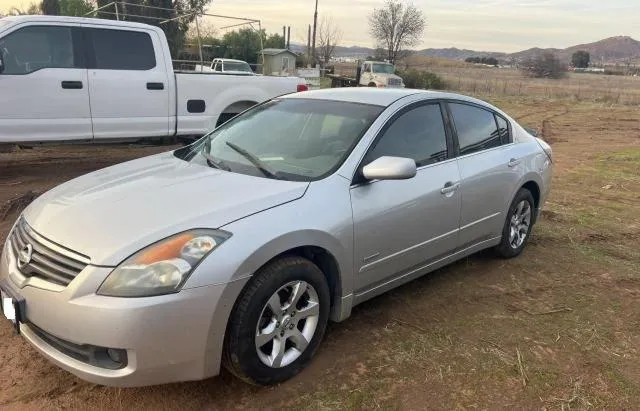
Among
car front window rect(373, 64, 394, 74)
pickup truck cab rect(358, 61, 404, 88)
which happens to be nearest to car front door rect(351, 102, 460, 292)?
pickup truck cab rect(358, 61, 404, 88)

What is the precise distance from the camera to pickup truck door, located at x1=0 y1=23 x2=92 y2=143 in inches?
265

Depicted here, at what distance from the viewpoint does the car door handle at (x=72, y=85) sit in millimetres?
7012

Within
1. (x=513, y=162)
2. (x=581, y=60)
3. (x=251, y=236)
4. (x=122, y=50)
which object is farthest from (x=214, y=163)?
(x=581, y=60)

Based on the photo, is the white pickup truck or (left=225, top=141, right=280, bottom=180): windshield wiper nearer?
(left=225, top=141, right=280, bottom=180): windshield wiper

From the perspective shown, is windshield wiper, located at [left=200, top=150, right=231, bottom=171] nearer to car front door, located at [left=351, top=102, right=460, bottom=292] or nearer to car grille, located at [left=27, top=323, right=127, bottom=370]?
car front door, located at [left=351, top=102, right=460, bottom=292]

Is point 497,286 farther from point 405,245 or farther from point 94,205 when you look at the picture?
point 94,205

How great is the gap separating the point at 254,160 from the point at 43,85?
4450mm

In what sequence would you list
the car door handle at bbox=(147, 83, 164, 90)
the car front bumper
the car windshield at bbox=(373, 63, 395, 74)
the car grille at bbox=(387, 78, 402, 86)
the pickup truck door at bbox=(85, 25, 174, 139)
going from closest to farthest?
the car front bumper
the pickup truck door at bbox=(85, 25, 174, 139)
the car door handle at bbox=(147, 83, 164, 90)
the car grille at bbox=(387, 78, 402, 86)
the car windshield at bbox=(373, 63, 395, 74)

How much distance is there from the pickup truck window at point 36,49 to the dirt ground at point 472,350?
5.57ft

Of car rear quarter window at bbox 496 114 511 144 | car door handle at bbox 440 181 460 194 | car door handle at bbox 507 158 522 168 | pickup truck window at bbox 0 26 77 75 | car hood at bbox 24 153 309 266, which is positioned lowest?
car door handle at bbox 440 181 460 194

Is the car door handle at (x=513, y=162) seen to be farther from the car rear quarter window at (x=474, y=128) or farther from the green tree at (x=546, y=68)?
the green tree at (x=546, y=68)

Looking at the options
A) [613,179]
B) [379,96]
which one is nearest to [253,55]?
[613,179]

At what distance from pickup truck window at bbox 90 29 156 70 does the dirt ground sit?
2.28 m

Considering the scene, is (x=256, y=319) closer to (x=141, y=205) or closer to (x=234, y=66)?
(x=141, y=205)
